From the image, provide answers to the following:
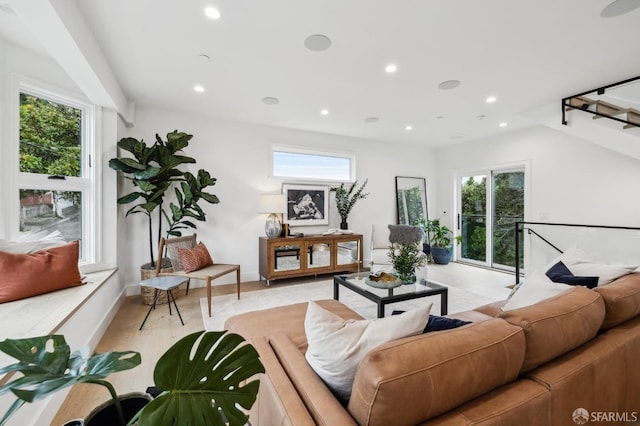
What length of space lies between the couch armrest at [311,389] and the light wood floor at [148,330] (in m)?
1.43

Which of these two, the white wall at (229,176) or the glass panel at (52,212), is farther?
the white wall at (229,176)

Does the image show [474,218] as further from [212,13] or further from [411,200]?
[212,13]

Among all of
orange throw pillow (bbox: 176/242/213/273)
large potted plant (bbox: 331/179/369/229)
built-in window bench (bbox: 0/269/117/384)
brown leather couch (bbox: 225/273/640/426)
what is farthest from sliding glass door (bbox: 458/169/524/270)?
built-in window bench (bbox: 0/269/117/384)

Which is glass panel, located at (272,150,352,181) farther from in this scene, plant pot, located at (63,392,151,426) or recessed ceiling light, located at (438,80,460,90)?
plant pot, located at (63,392,151,426)

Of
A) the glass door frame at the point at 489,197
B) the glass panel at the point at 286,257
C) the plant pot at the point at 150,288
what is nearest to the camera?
the plant pot at the point at 150,288

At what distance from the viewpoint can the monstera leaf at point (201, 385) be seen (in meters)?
0.63

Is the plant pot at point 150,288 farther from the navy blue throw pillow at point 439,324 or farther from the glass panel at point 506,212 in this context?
the glass panel at point 506,212

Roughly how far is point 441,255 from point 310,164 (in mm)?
3338

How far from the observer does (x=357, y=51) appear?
2.51m

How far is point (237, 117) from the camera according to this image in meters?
4.27

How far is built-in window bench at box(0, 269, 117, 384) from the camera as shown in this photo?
170 cm

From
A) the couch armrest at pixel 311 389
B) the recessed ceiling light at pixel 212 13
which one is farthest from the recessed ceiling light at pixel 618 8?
the couch armrest at pixel 311 389

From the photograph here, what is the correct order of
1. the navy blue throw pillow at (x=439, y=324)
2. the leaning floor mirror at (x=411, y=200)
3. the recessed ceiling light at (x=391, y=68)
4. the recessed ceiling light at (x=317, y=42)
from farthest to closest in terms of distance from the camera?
1. the leaning floor mirror at (x=411, y=200)
2. the recessed ceiling light at (x=391, y=68)
3. the recessed ceiling light at (x=317, y=42)
4. the navy blue throw pillow at (x=439, y=324)

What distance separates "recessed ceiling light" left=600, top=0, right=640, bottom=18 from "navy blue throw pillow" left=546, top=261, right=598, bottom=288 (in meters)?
1.87
